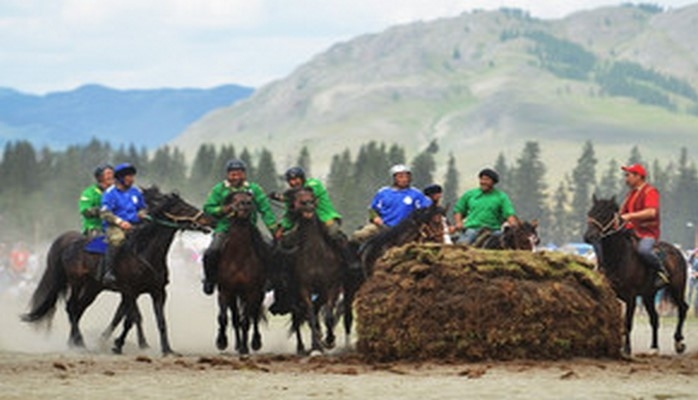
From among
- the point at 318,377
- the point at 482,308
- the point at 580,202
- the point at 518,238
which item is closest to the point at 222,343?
the point at 518,238

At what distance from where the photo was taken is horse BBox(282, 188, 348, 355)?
21.8 m

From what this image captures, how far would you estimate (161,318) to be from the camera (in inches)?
894

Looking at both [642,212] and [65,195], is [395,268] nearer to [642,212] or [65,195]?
[642,212]

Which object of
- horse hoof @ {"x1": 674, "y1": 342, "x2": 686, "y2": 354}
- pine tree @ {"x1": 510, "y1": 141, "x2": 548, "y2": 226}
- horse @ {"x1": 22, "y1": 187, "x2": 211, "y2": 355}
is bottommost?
horse hoof @ {"x1": 674, "y1": 342, "x2": 686, "y2": 354}

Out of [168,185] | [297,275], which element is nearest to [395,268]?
[297,275]

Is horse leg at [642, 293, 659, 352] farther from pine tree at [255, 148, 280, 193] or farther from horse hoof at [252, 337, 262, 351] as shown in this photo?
pine tree at [255, 148, 280, 193]

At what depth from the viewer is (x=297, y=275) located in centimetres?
2203

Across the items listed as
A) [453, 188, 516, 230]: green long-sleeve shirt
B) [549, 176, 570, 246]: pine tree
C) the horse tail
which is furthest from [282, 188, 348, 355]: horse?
[549, 176, 570, 246]: pine tree

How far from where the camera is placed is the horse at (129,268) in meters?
22.7

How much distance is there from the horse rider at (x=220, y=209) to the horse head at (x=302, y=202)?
2.40 ft

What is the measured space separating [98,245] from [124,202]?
102 centimetres

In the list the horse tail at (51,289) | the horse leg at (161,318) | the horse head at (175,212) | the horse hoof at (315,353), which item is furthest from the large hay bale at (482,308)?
the horse tail at (51,289)

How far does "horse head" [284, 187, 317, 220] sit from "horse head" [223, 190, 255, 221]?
534 mm

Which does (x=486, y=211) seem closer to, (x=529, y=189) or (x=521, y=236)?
(x=521, y=236)
